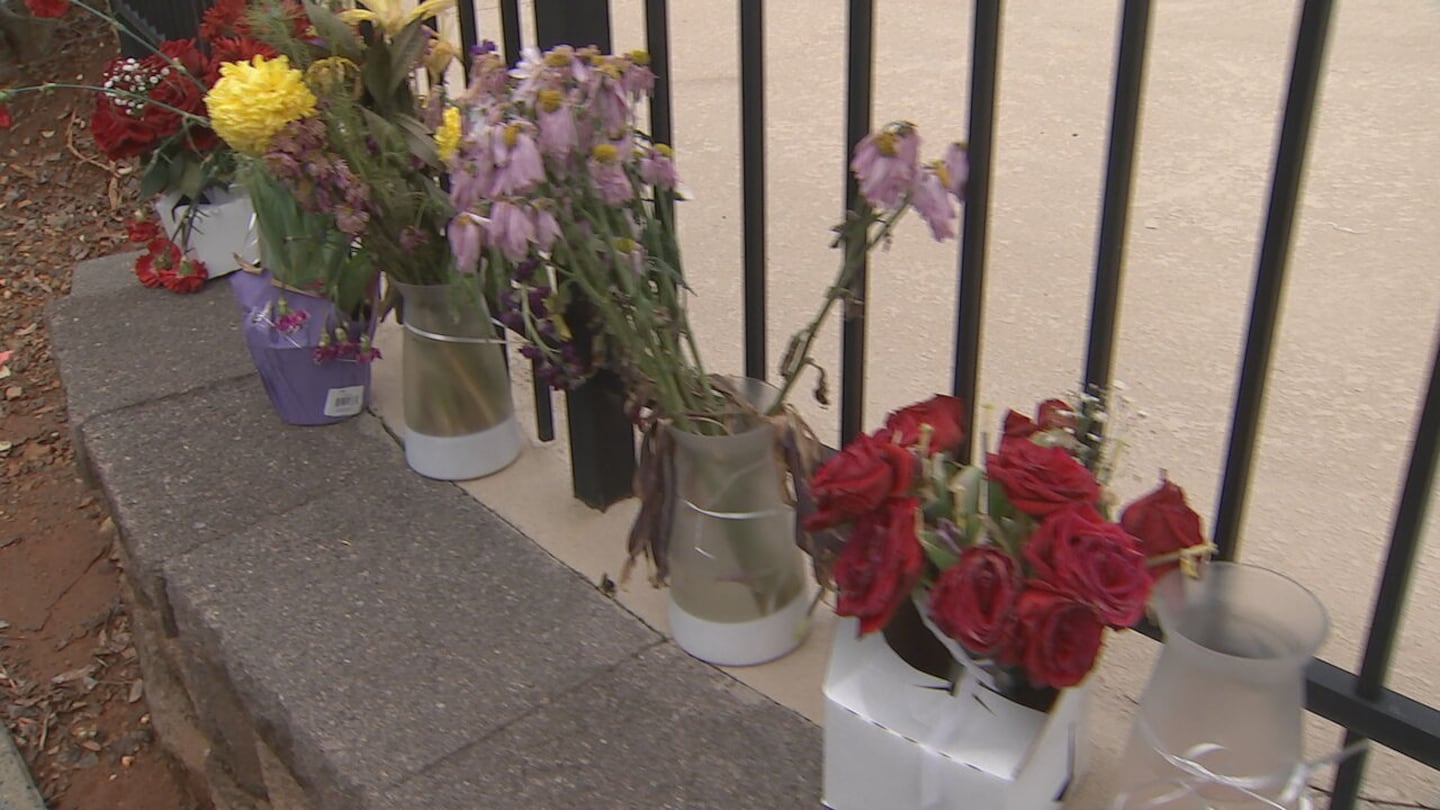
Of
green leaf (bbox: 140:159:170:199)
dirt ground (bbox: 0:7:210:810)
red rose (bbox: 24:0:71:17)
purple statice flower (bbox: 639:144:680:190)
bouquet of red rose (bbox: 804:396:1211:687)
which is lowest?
dirt ground (bbox: 0:7:210:810)

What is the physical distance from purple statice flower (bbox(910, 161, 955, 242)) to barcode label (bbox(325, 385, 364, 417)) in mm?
1083

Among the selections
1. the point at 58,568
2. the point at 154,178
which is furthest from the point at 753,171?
the point at 58,568

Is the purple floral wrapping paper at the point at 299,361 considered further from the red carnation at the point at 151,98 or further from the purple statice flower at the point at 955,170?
the purple statice flower at the point at 955,170

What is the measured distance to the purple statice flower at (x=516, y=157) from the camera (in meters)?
1.04

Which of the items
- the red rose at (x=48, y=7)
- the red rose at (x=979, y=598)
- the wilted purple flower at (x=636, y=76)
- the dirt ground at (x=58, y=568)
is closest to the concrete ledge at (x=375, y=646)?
the dirt ground at (x=58, y=568)

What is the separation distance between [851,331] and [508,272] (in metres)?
0.38

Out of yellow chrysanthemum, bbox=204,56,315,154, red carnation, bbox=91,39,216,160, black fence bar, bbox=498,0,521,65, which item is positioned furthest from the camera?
red carnation, bbox=91,39,216,160

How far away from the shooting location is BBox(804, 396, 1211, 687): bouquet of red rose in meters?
0.87

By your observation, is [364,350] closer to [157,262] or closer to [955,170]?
[157,262]

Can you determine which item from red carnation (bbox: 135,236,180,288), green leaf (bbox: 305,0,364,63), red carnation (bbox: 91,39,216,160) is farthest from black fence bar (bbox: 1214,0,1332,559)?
red carnation (bbox: 135,236,180,288)

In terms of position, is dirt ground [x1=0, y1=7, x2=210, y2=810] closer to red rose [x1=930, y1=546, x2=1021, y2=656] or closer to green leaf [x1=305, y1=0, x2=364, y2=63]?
green leaf [x1=305, y1=0, x2=364, y2=63]

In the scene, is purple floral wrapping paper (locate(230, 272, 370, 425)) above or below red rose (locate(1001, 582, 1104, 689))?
below

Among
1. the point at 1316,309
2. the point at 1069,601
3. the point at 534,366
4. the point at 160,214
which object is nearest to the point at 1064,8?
the point at 1316,309

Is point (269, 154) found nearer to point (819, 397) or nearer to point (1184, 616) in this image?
point (819, 397)
